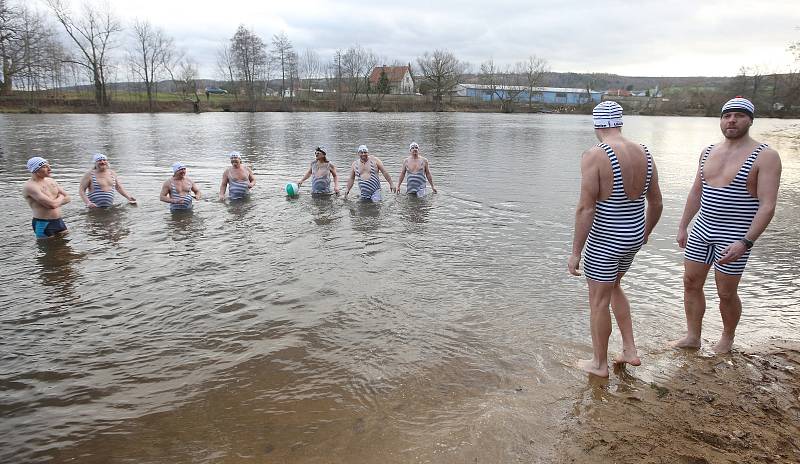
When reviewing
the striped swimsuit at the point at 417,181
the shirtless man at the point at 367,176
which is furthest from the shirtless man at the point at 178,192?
the striped swimsuit at the point at 417,181

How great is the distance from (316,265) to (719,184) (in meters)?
5.28

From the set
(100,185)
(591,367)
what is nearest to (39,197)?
(100,185)

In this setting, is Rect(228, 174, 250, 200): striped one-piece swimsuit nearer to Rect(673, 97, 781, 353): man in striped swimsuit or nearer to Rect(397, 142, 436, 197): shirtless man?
Rect(397, 142, 436, 197): shirtless man

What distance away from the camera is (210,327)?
526 centimetres

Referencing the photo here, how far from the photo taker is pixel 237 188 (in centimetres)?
1165

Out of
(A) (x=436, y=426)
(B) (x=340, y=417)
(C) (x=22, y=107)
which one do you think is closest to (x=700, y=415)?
(A) (x=436, y=426)

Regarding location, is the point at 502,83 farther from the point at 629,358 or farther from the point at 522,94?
the point at 629,358

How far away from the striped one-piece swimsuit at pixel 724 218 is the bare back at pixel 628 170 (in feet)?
3.21

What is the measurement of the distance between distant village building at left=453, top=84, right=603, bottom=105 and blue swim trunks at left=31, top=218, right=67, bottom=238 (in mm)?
93682

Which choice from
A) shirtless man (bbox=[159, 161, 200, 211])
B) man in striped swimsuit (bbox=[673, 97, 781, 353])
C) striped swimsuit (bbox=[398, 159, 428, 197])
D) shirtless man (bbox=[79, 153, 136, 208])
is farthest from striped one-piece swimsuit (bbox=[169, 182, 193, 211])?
man in striped swimsuit (bbox=[673, 97, 781, 353])

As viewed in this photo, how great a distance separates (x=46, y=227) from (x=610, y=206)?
9260mm

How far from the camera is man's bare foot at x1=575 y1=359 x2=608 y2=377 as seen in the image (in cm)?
403

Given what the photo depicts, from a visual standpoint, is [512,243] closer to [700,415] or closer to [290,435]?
[700,415]

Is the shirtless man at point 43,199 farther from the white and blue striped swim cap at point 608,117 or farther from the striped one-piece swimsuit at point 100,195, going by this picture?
the white and blue striped swim cap at point 608,117
